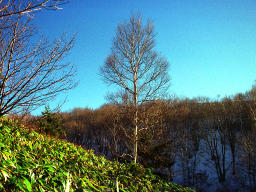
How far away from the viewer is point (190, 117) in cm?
2302

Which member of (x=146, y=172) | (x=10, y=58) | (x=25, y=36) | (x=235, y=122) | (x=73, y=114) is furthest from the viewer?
(x=73, y=114)

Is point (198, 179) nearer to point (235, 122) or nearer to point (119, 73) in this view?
point (235, 122)

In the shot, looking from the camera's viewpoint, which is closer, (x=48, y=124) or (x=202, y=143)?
(x=48, y=124)

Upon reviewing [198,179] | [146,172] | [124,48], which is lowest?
[198,179]

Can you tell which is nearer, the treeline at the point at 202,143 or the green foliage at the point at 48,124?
the green foliage at the point at 48,124

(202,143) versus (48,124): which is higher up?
(48,124)

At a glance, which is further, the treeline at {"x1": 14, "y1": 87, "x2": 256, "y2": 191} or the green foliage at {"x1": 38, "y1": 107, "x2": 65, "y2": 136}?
the treeline at {"x1": 14, "y1": 87, "x2": 256, "y2": 191}

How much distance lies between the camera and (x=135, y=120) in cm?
718

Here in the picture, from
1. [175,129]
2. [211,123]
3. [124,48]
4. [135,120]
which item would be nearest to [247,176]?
[211,123]

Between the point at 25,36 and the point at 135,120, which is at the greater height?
the point at 25,36

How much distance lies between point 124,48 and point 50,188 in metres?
7.23

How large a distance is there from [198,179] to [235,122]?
30.6ft

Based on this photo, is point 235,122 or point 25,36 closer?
point 25,36

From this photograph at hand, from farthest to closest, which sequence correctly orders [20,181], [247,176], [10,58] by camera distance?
1. [247,176]
2. [10,58]
3. [20,181]
